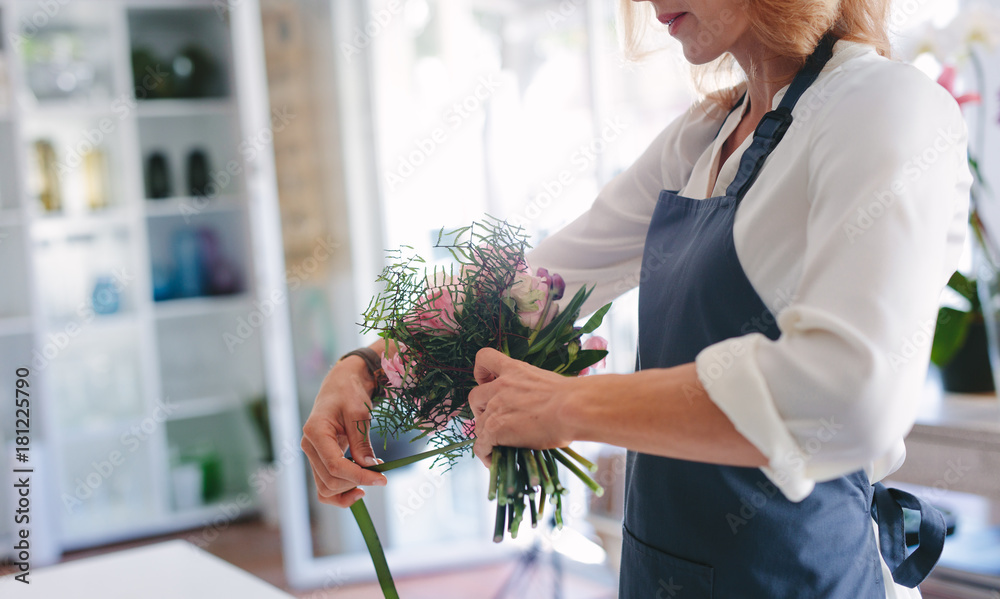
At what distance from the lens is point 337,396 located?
3.12ft

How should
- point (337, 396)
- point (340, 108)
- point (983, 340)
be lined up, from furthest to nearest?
point (340, 108) → point (983, 340) → point (337, 396)

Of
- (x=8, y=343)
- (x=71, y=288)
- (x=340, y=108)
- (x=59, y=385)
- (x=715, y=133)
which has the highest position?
(x=340, y=108)

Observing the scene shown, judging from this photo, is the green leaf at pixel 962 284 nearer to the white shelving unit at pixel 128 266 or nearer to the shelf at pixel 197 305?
the white shelving unit at pixel 128 266

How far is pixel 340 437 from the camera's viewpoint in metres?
0.94

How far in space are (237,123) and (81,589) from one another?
127 inches

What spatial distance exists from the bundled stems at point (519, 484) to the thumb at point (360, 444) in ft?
0.66

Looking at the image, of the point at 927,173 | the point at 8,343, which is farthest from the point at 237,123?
the point at 927,173

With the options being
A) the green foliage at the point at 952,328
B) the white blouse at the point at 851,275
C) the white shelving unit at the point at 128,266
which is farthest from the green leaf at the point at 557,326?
the white shelving unit at the point at 128,266

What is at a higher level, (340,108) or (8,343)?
(340,108)

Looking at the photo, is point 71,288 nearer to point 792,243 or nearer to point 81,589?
point 81,589

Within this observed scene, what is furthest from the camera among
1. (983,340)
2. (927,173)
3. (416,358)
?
(983,340)

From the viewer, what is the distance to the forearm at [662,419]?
2.12ft

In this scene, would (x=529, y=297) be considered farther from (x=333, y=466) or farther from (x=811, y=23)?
(x=811, y=23)

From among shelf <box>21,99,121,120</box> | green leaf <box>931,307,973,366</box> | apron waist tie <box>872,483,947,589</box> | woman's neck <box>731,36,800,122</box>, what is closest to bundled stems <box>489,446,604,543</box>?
apron waist tie <box>872,483,947,589</box>
